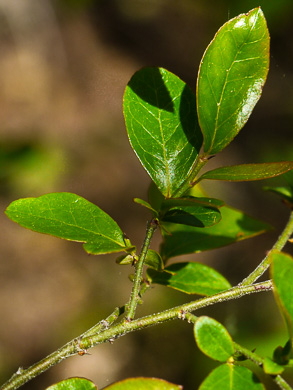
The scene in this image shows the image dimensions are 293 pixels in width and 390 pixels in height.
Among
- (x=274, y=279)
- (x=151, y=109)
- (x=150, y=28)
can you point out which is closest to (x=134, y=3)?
(x=150, y=28)

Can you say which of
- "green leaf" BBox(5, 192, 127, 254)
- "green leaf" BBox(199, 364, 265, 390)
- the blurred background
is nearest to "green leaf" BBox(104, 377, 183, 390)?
"green leaf" BBox(199, 364, 265, 390)

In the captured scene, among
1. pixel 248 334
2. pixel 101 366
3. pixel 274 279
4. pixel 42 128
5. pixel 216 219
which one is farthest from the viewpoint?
pixel 42 128

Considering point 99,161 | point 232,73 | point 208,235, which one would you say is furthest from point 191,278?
point 99,161

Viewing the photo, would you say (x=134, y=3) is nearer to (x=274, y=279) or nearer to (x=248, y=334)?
(x=248, y=334)

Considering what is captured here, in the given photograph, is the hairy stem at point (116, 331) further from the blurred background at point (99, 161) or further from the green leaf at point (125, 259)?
the blurred background at point (99, 161)

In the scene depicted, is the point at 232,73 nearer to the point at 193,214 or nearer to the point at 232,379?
the point at 193,214

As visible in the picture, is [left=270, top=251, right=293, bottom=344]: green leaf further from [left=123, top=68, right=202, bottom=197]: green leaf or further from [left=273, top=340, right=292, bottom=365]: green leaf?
[left=123, top=68, right=202, bottom=197]: green leaf
